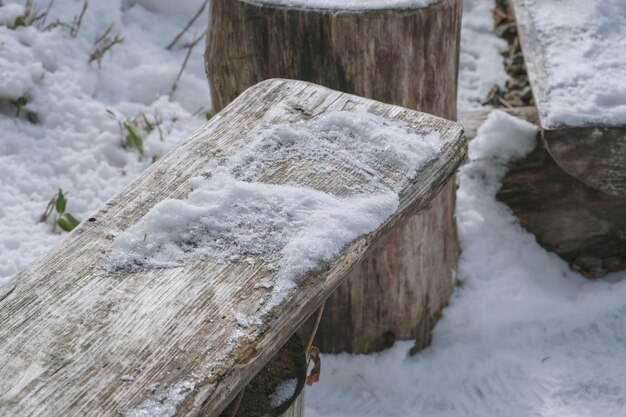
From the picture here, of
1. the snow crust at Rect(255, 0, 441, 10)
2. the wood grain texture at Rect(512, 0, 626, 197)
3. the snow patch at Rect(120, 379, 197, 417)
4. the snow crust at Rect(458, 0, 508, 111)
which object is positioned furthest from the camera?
the snow crust at Rect(458, 0, 508, 111)

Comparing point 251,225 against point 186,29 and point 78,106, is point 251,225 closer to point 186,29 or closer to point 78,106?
point 78,106

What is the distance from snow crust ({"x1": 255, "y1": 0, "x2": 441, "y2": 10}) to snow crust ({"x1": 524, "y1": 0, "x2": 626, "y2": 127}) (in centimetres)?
60

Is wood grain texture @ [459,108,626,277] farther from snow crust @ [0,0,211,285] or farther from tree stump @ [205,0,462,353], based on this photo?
snow crust @ [0,0,211,285]

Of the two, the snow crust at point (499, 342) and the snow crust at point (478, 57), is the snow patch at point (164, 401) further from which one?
the snow crust at point (478, 57)

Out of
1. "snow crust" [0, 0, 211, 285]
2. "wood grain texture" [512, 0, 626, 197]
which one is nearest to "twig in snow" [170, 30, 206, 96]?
"snow crust" [0, 0, 211, 285]

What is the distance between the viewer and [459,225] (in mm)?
3029

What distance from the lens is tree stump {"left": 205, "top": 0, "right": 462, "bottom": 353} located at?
226 cm

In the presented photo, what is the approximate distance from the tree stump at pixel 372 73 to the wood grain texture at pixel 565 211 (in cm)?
40

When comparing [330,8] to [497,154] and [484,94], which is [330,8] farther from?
[484,94]

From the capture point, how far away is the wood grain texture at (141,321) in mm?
1184

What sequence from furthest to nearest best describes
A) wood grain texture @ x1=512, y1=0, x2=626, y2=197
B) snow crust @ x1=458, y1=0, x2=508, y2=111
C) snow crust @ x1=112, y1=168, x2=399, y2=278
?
snow crust @ x1=458, y1=0, x2=508, y2=111, wood grain texture @ x1=512, y1=0, x2=626, y2=197, snow crust @ x1=112, y1=168, x2=399, y2=278

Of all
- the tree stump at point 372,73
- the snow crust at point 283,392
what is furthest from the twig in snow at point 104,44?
the snow crust at point 283,392

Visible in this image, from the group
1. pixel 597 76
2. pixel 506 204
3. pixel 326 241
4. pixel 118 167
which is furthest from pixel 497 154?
pixel 326 241

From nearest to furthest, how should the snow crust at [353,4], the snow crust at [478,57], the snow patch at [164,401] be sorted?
the snow patch at [164,401] < the snow crust at [353,4] < the snow crust at [478,57]
